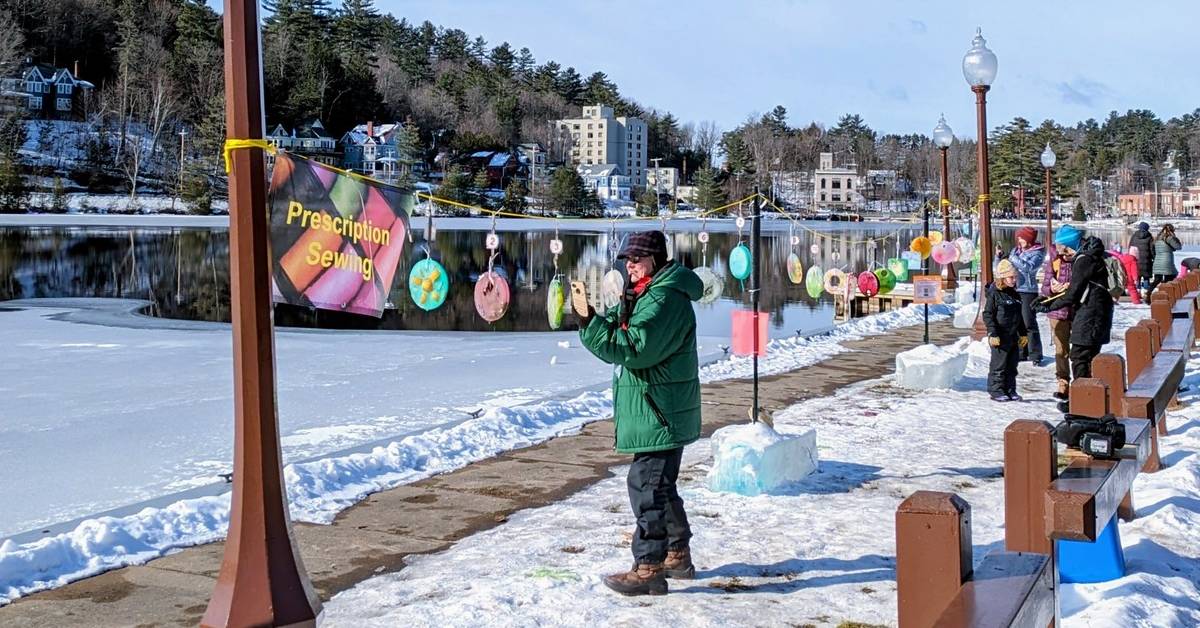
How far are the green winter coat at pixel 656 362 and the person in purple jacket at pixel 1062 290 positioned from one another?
6.76 meters

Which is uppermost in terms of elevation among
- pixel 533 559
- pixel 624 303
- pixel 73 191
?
pixel 73 191

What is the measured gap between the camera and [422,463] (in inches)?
332

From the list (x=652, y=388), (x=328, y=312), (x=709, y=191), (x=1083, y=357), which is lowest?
(x=328, y=312)

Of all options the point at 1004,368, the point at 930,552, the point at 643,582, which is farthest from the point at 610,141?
the point at 930,552

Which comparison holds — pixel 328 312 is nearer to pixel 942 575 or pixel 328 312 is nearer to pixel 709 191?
pixel 942 575

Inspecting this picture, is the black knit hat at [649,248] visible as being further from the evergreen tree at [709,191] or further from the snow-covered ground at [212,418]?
the evergreen tree at [709,191]

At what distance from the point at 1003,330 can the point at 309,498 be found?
7275mm

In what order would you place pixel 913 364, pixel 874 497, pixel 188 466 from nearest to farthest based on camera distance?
pixel 874 497, pixel 188 466, pixel 913 364

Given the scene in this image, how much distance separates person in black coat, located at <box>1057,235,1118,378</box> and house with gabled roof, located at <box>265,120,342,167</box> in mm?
86170

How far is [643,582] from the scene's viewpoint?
537 cm

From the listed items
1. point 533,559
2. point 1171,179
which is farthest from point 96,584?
point 1171,179

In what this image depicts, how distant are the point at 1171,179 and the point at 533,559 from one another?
192940mm

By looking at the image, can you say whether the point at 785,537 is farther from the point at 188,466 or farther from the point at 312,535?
the point at 188,466

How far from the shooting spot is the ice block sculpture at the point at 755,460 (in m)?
7.31
